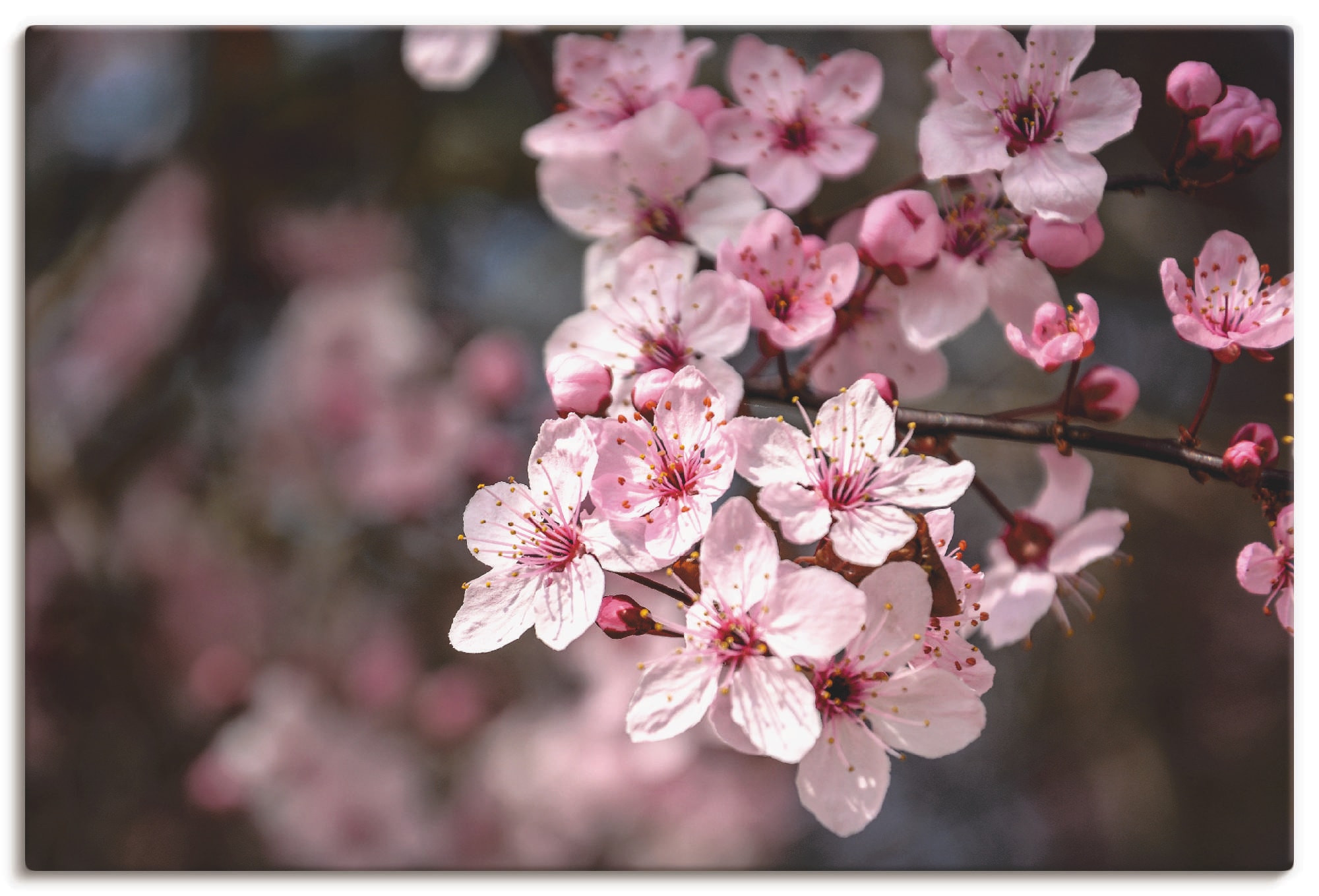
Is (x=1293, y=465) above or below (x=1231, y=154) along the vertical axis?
below

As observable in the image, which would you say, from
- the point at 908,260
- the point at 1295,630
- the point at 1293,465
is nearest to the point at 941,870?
the point at 1295,630

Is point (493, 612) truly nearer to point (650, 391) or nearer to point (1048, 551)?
point (650, 391)

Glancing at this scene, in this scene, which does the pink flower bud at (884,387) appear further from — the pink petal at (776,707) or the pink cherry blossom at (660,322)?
the pink petal at (776,707)

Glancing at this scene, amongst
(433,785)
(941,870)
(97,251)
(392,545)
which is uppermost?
(97,251)

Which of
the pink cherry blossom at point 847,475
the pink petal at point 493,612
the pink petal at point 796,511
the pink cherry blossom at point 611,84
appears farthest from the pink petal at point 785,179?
the pink petal at point 493,612

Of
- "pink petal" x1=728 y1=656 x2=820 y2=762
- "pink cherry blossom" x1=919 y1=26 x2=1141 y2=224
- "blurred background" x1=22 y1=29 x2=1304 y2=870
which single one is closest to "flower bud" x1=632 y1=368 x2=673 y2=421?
"pink petal" x1=728 y1=656 x2=820 y2=762

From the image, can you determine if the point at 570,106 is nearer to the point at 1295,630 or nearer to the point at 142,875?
the point at 1295,630
